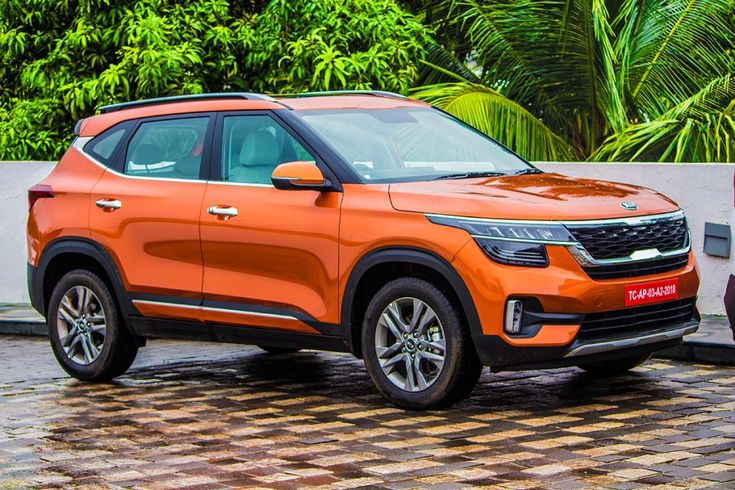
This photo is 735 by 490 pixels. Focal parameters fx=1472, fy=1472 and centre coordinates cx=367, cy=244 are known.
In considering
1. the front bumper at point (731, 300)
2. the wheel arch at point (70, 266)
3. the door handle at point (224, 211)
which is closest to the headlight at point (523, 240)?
the front bumper at point (731, 300)

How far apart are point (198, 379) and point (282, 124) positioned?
6.71 ft

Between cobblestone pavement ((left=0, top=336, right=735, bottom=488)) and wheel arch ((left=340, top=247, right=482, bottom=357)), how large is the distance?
0.51m

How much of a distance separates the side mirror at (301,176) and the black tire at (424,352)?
73 cm

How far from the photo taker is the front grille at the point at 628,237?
312 inches

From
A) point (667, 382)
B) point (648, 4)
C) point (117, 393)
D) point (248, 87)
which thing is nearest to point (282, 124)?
point (117, 393)

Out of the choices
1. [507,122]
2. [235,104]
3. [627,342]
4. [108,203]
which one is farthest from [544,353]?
[507,122]

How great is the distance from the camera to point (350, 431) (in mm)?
7824

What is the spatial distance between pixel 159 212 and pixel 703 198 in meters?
4.91

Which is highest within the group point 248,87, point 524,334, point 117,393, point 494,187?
point 248,87

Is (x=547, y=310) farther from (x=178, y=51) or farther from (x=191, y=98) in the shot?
(x=178, y=51)

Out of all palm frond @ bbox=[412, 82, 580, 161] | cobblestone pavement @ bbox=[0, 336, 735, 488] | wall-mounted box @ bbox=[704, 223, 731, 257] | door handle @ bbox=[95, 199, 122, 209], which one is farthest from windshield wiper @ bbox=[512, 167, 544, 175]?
palm frond @ bbox=[412, 82, 580, 161]

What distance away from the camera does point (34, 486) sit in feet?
21.7

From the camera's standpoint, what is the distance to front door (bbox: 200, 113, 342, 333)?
28.2ft

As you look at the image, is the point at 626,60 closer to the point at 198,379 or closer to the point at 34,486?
the point at 198,379
